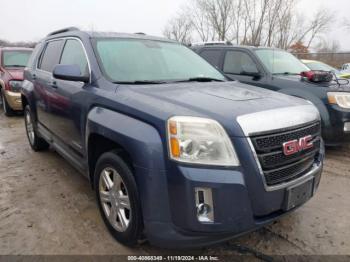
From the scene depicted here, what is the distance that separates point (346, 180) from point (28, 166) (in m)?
4.35

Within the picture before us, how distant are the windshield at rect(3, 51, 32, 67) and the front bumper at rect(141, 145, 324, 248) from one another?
27.1 ft

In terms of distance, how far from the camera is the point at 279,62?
19.7 ft

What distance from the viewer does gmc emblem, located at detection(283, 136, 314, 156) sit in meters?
2.20

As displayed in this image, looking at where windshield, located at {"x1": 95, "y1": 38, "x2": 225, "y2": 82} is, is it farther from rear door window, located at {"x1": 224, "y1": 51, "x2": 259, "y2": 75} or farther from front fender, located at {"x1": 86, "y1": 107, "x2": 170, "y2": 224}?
rear door window, located at {"x1": 224, "y1": 51, "x2": 259, "y2": 75}

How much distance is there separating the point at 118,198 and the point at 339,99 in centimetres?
391

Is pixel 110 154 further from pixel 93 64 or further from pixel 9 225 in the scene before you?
pixel 9 225

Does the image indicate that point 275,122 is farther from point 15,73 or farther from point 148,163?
point 15,73

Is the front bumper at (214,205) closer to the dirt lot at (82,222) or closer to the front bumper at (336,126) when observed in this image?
the dirt lot at (82,222)

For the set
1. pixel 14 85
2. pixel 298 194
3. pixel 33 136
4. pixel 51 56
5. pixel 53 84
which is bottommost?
pixel 33 136

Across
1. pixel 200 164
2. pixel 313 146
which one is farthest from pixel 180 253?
pixel 313 146

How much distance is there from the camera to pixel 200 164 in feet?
6.45

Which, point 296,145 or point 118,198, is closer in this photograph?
point 296,145

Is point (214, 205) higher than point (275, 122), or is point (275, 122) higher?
point (275, 122)

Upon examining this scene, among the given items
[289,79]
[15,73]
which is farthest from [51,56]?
[15,73]
